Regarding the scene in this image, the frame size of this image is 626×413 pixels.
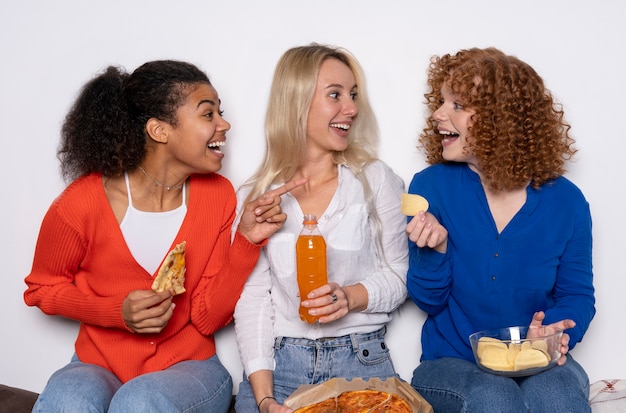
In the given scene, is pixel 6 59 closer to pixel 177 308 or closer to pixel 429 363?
pixel 177 308

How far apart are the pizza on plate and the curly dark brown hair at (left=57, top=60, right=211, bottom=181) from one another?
1.03 m

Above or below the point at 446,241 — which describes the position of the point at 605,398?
below

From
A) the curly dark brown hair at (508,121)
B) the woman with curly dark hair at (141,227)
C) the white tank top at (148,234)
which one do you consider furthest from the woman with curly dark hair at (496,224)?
the white tank top at (148,234)

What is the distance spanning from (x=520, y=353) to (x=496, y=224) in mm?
465

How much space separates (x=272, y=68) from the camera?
111 inches

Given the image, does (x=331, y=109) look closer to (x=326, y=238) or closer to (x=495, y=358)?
(x=326, y=238)

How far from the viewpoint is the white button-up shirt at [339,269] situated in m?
2.51

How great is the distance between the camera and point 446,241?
243cm

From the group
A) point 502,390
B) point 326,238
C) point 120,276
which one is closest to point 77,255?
point 120,276

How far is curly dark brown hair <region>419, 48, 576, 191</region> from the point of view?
2.38 m

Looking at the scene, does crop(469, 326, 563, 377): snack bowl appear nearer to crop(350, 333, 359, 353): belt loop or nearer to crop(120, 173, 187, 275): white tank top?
crop(350, 333, 359, 353): belt loop

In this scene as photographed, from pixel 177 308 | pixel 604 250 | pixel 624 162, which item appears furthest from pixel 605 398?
pixel 177 308

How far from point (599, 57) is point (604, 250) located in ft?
2.34

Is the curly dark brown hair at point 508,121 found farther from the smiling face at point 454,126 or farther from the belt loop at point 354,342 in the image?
the belt loop at point 354,342
